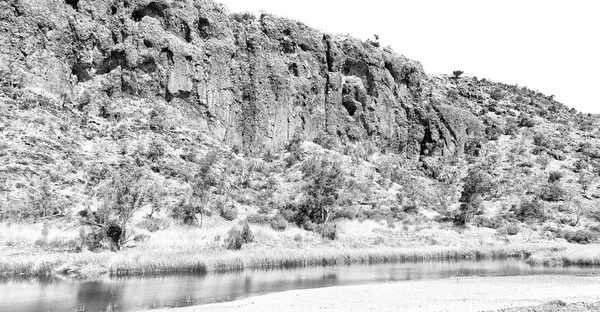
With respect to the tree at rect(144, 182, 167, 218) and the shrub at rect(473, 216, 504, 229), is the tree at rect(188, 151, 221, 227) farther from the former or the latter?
the shrub at rect(473, 216, 504, 229)

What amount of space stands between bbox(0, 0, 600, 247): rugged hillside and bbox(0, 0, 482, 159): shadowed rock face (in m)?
0.19

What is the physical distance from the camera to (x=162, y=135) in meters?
59.9

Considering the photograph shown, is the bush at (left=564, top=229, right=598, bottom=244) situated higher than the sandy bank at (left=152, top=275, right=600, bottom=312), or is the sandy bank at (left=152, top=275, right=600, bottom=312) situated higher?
the bush at (left=564, top=229, right=598, bottom=244)

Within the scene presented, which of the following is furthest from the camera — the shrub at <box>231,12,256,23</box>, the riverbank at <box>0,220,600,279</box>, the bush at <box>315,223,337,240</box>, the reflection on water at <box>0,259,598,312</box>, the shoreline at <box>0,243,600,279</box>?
the shrub at <box>231,12,256,23</box>

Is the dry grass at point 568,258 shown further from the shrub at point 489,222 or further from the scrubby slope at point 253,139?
the shrub at point 489,222

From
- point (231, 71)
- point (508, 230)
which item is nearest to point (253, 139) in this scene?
point (231, 71)

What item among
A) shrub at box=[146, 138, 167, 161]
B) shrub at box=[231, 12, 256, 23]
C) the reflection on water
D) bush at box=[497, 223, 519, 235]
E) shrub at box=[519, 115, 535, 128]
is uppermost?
shrub at box=[231, 12, 256, 23]

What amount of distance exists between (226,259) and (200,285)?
8.05 metres

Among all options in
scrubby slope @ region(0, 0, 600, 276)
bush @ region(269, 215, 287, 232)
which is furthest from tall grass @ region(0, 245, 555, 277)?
bush @ region(269, 215, 287, 232)

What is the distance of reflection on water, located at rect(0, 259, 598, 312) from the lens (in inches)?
903

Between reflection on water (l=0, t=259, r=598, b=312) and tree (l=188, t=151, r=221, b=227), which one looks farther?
tree (l=188, t=151, r=221, b=227)

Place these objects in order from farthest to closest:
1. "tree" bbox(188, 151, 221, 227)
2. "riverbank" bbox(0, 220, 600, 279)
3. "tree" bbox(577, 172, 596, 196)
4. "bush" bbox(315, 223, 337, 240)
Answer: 1. "tree" bbox(577, 172, 596, 196)
2. "bush" bbox(315, 223, 337, 240)
3. "tree" bbox(188, 151, 221, 227)
4. "riverbank" bbox(0, 220, 600, 279)

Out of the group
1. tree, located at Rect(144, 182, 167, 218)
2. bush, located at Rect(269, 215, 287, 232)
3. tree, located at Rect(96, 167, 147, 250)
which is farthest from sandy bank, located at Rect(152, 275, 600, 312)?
tree, located at Rect(144, 182, 167, 218)

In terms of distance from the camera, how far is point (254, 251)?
4009 centimetres
